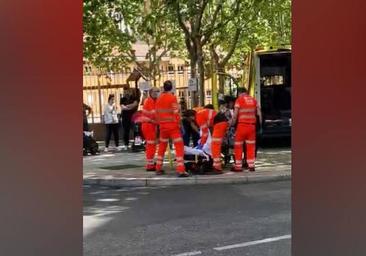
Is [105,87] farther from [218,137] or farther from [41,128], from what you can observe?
[41,128]

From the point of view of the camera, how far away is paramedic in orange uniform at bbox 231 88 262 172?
1212 centimetres

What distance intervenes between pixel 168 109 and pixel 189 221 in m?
4.07

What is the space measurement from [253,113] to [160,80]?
54.5ft

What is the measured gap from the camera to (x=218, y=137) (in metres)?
12.0

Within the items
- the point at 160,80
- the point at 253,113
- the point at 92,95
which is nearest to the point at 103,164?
the point at 253,113

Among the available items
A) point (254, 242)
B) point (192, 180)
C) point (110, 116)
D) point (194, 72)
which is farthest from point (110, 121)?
point (254, 242)

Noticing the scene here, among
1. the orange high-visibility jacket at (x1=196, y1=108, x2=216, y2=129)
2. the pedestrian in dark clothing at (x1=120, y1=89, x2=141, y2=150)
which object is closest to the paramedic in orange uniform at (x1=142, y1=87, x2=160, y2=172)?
the orange high-visibility jacket at (x1=196, y1=108, x2=216, y2=129)

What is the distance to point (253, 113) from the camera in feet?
39.8

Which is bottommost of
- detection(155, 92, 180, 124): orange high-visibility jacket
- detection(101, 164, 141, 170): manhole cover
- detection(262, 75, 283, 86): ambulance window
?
detection(101, 164, 141, 170): manhole cover

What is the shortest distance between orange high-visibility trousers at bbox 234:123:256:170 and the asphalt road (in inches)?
49.6

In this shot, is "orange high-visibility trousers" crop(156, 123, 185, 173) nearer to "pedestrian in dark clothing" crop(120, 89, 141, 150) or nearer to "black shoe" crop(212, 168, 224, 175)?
"black shoe" crop(212, 168, 224, 175)

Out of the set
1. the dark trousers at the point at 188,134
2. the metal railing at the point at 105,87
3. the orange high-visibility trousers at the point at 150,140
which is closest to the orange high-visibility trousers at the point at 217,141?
the orange high-visibility trousers at the point at 150,140

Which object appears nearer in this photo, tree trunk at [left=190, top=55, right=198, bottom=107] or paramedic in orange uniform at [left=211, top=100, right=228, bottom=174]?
paramedic in orange uniform at [left=211, top=100, right=228, bottom=174]

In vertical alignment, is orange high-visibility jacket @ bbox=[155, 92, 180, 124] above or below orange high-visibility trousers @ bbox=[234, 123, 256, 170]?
above
